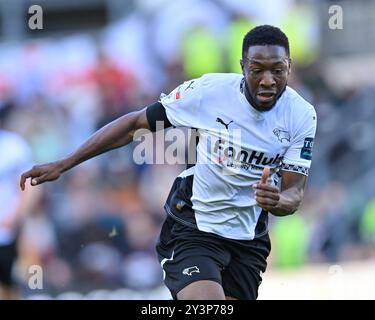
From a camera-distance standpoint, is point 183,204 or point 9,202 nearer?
point 183,204

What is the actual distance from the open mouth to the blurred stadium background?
16.5 feet

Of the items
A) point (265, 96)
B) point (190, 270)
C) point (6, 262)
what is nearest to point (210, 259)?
point (190, 270)

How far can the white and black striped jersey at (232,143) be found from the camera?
6824 millimetres

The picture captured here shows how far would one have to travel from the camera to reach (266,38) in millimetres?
6566

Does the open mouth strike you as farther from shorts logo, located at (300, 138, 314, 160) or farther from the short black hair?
shorts logo, located at (300, 138, 314, 160)

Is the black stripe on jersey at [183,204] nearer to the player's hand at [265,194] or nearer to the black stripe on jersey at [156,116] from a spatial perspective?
the black stripe on jersey at [156,116]

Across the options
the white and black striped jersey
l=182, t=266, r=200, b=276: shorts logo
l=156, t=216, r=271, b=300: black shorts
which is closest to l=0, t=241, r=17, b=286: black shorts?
l=156, t=216, r=271, b=300: black shorts

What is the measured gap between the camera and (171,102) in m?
6.94

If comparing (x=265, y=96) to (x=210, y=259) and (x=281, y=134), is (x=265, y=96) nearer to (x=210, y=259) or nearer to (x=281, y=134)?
(x=281, y=134)

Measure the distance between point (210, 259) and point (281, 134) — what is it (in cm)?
91

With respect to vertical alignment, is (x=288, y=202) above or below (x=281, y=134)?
below

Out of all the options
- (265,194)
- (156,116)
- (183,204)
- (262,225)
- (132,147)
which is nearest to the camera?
(265,194)

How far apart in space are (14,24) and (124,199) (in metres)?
3.02

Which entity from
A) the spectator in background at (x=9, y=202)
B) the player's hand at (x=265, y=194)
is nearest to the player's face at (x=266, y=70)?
the player's hand at (x=265, y=194)
